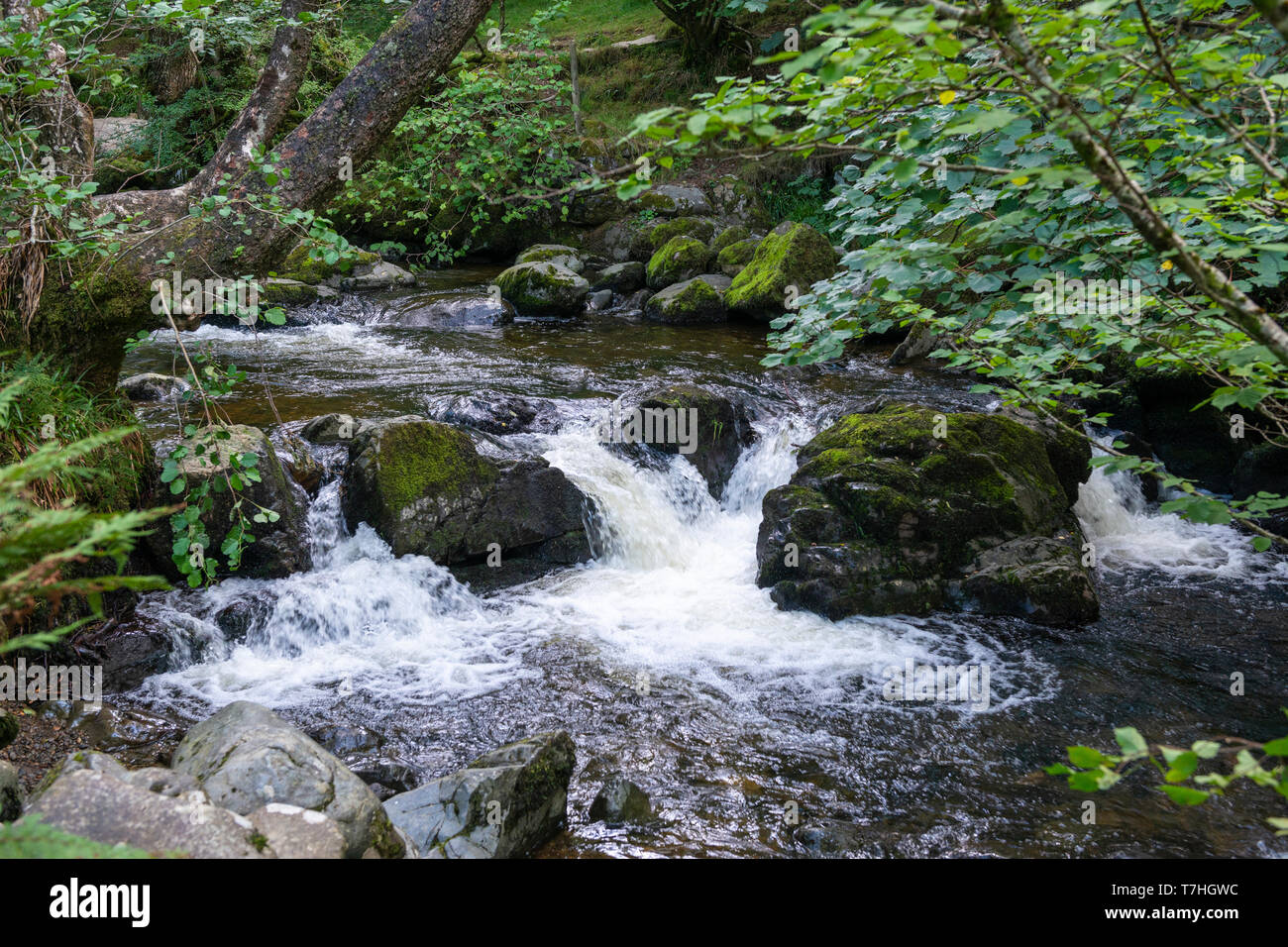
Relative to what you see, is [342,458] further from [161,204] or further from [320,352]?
[320,352]

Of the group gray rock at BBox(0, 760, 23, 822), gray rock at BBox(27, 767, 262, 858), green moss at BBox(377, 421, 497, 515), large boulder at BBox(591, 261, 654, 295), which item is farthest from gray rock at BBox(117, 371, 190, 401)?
large boulder at BBox(591, 261, 654, 295)

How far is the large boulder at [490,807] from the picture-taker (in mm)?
3766

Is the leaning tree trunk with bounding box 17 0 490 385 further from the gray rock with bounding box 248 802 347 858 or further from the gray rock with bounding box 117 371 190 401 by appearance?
the gray rock with bounding box 117 371 190 401

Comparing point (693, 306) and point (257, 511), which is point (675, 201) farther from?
point (257, 511)

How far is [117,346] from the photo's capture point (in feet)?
17.6

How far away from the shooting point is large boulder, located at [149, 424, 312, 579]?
6.07 m

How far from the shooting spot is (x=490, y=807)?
3.85 m

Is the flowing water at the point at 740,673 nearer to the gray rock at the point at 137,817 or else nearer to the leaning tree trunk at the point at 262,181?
the gray rock at the point at 137,817

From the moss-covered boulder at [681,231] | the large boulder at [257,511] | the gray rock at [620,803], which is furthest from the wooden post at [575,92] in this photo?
the gray rock at [620,803]

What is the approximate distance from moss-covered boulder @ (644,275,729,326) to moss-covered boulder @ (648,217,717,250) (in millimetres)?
3391

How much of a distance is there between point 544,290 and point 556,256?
9.08ft

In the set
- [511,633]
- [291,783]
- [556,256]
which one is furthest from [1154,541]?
[556,256]

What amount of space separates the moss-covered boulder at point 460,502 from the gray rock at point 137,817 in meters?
4.34
